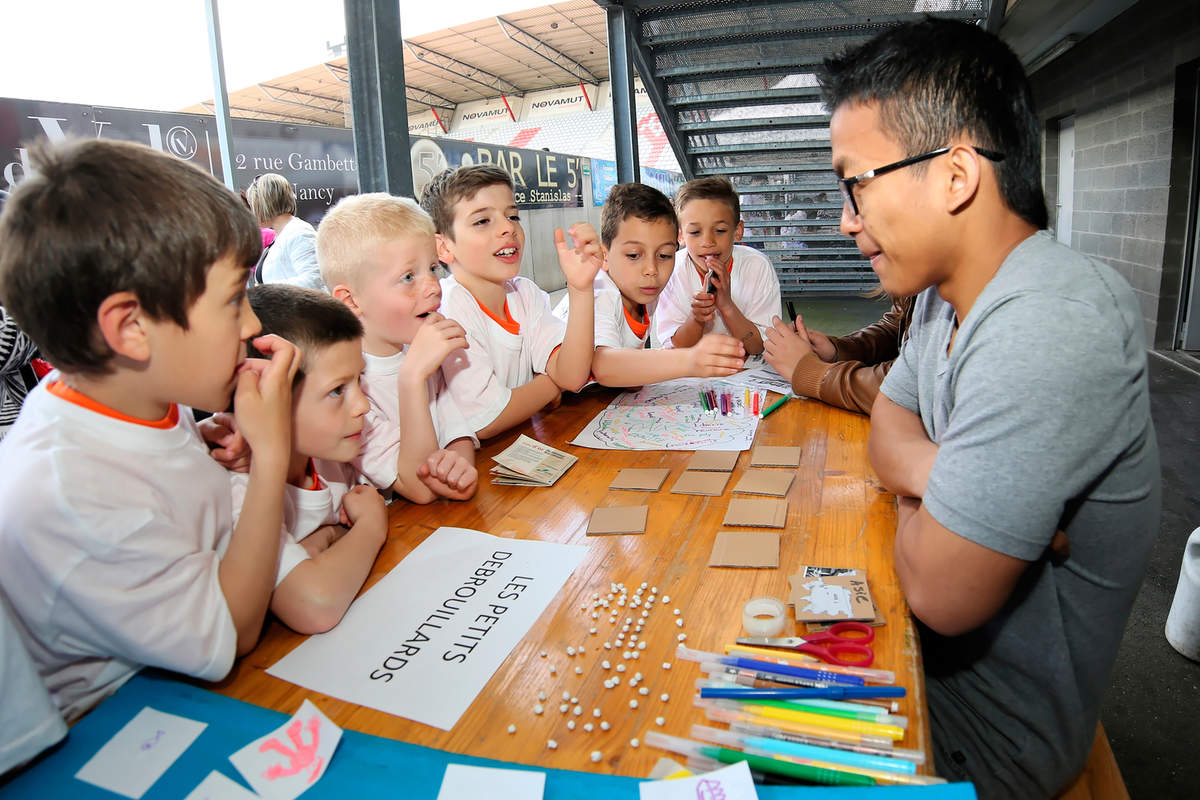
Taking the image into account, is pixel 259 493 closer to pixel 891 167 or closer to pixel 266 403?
pixel 266 403

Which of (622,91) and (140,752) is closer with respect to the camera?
(140,752)

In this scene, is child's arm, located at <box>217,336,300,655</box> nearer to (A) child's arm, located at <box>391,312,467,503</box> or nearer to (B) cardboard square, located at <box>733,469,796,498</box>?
(A) child's arm, located at <box>391,312,467,503</box>

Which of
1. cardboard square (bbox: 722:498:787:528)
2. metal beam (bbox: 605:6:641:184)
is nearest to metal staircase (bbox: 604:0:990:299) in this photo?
metal beam (bbox: 605:6:641:184)

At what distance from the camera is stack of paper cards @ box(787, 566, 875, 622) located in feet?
2.66

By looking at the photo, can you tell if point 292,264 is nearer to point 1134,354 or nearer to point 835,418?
point 835,418

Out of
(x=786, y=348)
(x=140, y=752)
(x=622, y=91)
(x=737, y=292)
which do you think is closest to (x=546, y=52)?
(x=622, y=91)

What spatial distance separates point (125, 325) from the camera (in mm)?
730

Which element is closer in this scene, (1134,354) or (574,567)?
(1134,354)

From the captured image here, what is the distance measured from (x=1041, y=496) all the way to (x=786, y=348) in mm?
1169

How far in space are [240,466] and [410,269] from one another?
1.98 ft

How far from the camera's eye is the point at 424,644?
0.83 metres

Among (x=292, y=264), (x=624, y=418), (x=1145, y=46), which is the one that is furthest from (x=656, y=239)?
(x=1145, y=46)

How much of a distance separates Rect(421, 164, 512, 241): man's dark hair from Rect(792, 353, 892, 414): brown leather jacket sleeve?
900 millimetres

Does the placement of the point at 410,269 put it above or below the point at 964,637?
above
